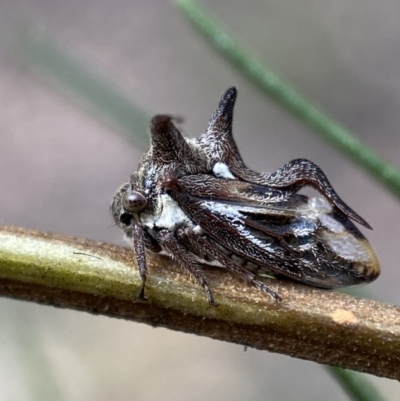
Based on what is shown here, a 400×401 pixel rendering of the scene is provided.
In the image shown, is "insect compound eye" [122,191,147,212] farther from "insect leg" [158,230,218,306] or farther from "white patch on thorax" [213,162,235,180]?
"white patch on thorax" [213,162,235,180]

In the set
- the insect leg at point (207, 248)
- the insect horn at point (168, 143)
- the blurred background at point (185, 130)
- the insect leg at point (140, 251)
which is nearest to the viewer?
the insect leg at point (140, 251)

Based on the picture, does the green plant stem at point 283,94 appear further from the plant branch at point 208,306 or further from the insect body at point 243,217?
the plant branch at point 208,306

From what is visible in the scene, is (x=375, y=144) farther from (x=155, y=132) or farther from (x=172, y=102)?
(x=155, y=132)

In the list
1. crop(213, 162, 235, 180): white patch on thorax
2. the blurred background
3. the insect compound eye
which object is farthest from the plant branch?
the blurred background

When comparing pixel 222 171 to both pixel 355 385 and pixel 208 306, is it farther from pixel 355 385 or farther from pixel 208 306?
pixel 355 385

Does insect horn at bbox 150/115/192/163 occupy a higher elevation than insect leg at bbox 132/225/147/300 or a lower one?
higher

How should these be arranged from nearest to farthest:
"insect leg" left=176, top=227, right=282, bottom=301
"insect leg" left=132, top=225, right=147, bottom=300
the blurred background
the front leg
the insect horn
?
"insect leg" left=132, top=225, right=147, bottom=300
"insect leg" left=176, top=227, right=282, bottom=301
the front leg
the insect horn
the blurred background

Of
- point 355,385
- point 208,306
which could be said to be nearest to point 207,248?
point 208,306

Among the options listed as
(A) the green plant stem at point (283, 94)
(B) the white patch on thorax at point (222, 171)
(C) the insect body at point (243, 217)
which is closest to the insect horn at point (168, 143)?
(C) the insect body at point (243, 217)
